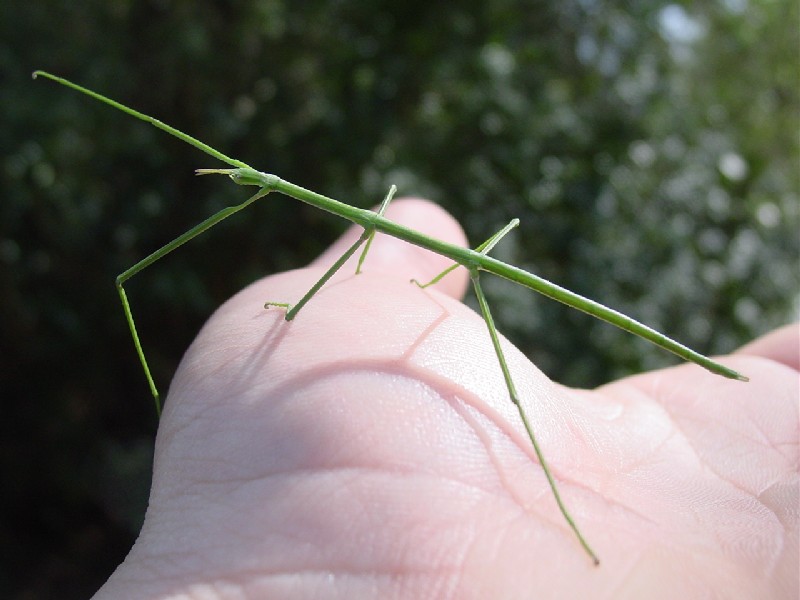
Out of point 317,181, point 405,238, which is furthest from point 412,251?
point 317,181

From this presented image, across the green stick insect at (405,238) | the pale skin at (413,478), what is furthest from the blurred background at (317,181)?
the pale skin at (413,478)

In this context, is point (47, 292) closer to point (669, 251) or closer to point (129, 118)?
point (129, 118)

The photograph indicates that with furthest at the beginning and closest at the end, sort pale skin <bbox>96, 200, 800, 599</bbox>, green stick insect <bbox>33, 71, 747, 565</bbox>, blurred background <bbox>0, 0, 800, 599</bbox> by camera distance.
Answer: blurred background <bbox>0, 0, 800, 599</bbox> → green stick insect <bbox>33, 71, 747, 565</bbox> → pale skin <bbox>96, 200, 800, 599</bbox>

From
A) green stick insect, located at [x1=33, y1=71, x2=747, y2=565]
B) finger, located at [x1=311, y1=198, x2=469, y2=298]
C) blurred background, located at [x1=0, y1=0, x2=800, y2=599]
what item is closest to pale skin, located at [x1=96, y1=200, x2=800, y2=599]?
green stick insect, located at [x1=33, y1=71, x2=747, y2=565]

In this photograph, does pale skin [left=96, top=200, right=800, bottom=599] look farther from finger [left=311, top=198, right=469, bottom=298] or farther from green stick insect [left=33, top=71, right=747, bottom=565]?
finger [left=311, top=198, right=469, bottom=298]

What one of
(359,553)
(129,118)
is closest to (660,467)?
(359,553)

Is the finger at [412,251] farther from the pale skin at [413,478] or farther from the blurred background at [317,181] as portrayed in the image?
the blurred background at [317,181]
